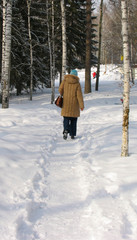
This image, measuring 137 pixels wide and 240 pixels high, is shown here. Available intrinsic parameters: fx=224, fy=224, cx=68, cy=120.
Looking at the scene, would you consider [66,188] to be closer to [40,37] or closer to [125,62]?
[125,62]

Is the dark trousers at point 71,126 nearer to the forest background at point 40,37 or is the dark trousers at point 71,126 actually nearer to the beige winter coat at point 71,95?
the beige winter coat at point 71,95

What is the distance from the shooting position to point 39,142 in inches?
230

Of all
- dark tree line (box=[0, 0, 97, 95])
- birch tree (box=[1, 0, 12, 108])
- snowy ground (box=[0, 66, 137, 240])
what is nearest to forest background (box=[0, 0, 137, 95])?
dark tree line (box=[0, 0, 97, 95])

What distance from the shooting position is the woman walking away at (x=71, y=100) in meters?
6.56

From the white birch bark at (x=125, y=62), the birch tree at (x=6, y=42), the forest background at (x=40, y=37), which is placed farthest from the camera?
the forest background at (x=40, y=37)

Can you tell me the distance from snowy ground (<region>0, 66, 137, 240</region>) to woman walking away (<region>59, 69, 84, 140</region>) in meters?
0.42

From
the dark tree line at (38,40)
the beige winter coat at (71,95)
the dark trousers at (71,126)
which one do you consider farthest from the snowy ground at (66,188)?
the dark tree line at (38,40)

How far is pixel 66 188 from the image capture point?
3447 mm

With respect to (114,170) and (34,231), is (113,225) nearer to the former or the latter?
(34,231)

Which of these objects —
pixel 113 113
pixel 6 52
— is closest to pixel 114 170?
pixel 113 113

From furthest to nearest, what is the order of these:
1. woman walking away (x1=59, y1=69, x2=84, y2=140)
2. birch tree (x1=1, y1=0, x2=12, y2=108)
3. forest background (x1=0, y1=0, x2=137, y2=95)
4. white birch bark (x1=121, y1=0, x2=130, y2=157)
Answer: forest background (x1=0, y1=0, x2=137, y2=95), birch tree (x1=1, y1=0, x2=12, y2=108), woman walking away (x1=59, y1=69, x2=84, y2=140), white birch bark (x1=121, y1=0, x2=130, y2=157)

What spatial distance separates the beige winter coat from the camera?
21.5ft

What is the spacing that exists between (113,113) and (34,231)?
8.76 meters

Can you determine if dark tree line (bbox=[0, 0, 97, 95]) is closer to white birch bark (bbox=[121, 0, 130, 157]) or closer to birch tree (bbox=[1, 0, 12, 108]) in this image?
birch tree (bbox=[1, 0, 12, 108])
